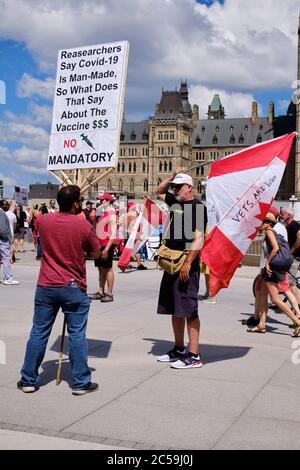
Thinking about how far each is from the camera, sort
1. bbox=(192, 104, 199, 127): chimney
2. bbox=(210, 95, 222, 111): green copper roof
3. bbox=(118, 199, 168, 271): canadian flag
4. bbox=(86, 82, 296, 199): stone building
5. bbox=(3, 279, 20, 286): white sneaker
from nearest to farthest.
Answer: bbox=(118, 199, 168, 271): canadian flag, bbox=(3, 279, 20, 286): white sneaker, bbox=(86, 82, 296, 199): stone building, bbox=(192, 104, 199, 127): chimney, bbox=(210, 95, 222, 111): green copper roof

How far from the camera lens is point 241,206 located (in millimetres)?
7090

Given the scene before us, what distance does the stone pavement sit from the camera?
4.44m

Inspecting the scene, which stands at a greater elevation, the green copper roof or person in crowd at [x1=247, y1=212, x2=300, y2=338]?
the green copper roof

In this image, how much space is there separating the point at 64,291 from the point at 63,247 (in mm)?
368

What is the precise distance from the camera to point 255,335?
8.35 metres

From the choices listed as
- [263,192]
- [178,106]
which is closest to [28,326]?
[263,192]

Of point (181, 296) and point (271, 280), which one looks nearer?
point (181, 296)

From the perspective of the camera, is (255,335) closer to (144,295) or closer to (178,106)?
(144,295)

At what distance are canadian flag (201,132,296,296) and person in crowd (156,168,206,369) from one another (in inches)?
27.5

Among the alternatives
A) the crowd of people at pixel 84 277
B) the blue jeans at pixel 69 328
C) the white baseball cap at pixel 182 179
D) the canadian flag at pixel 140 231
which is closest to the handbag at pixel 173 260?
the crowd of people at pixel 84 277

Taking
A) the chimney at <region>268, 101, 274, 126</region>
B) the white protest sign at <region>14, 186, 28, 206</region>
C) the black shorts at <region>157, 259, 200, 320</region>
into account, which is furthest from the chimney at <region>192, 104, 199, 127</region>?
the black shorts at <region>157, 259, 200, 320</region>

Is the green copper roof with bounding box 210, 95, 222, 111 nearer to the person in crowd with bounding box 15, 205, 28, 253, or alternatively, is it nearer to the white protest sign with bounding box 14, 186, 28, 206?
the white protest sign with bounding box 14, 186, 28, 206

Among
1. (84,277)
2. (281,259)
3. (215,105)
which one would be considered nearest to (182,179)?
(84,277)

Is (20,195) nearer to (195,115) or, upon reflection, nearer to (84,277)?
(84,277)
